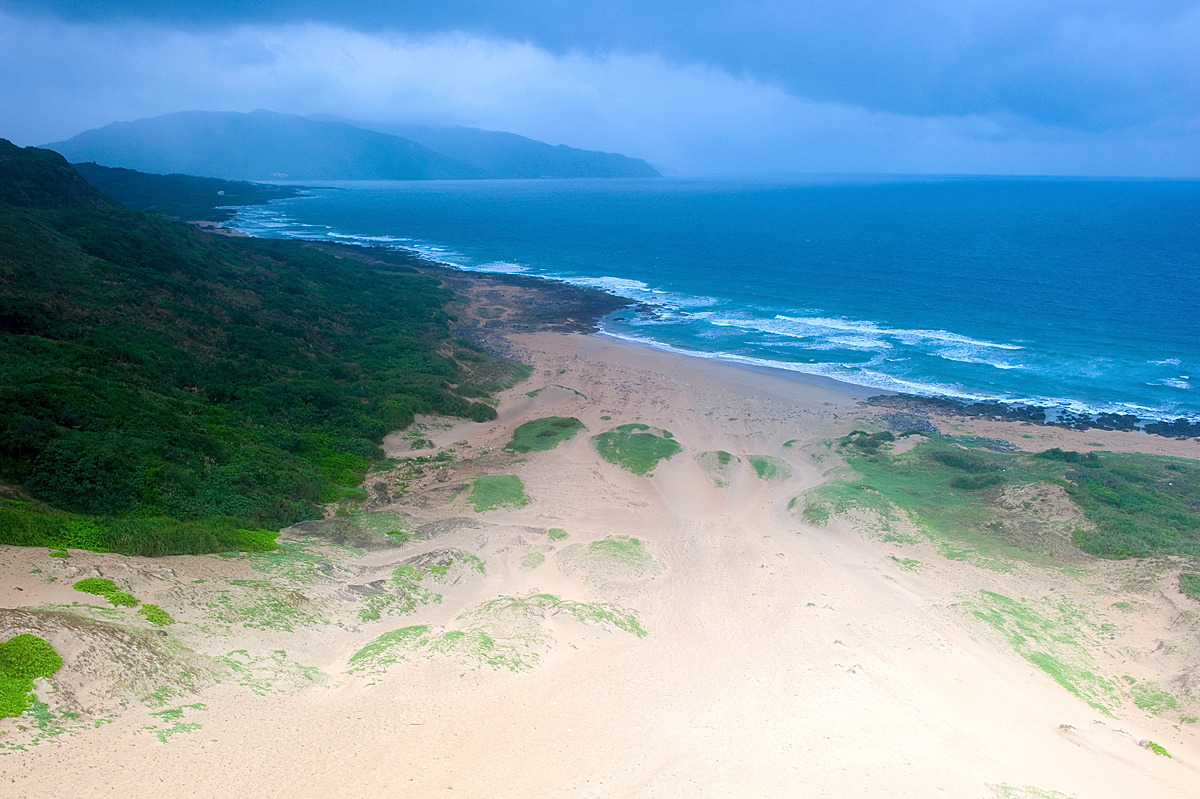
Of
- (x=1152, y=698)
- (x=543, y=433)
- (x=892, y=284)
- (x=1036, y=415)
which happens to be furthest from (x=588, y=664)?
(x=892, y=284)

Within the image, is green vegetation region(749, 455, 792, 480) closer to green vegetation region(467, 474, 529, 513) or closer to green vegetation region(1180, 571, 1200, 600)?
green vegetation region(467, 474, 529, 513)

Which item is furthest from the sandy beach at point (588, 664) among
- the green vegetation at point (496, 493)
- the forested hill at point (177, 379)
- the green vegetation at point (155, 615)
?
the forested hill at point (177, 379)

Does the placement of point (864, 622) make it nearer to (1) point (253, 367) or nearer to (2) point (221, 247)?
(1) point (253, 367)

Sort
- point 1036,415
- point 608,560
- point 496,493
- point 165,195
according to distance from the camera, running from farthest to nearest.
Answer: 1. point 165,195
2. point 1036,415
3. point 496,493
4. point 608,560

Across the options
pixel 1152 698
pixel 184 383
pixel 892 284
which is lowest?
pixel 1152 698

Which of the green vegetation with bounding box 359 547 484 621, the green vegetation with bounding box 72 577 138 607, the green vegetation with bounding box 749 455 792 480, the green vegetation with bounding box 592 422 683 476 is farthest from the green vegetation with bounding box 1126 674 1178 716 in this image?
the green vegetation with bounding box 72 577 138 607

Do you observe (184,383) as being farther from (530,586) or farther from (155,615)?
(530,586)

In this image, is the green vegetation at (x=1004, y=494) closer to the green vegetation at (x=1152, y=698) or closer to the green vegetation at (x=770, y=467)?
the green vegetation at (x=770, y=467)
